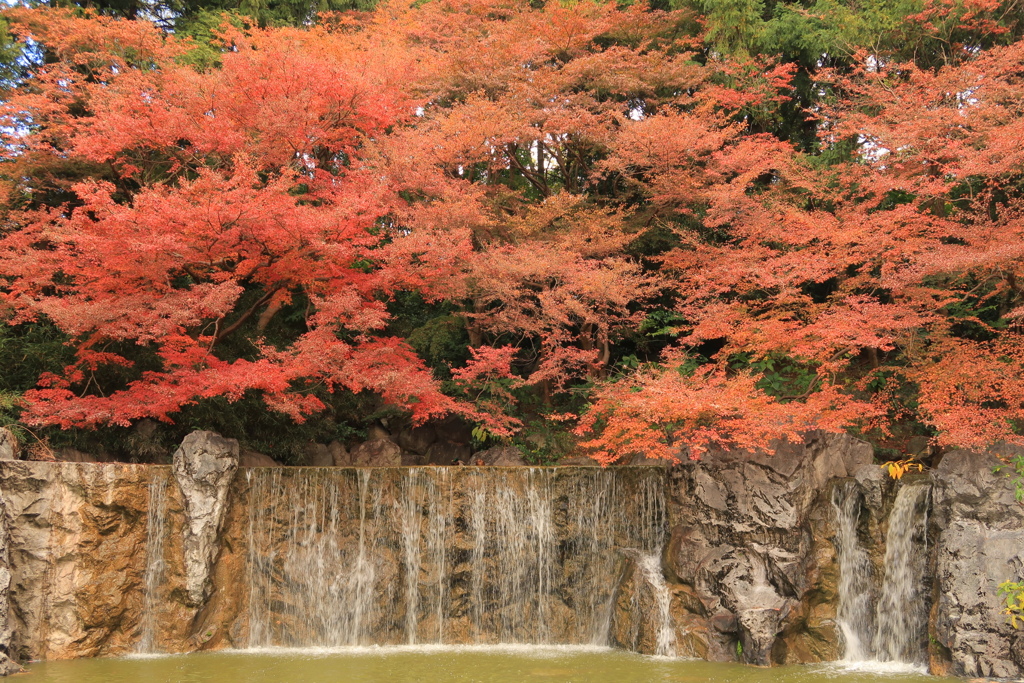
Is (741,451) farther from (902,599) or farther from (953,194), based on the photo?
(953,194)

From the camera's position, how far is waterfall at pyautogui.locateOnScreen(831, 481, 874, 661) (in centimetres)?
905

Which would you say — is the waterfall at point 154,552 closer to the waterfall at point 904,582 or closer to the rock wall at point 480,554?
the rock wall at point 480,554

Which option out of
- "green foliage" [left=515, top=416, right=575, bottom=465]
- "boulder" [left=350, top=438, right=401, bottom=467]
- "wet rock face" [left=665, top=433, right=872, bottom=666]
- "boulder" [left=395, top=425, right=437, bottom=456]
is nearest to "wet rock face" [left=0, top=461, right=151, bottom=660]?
"boulder" [left=350, top=438, right=401, bottom=467]

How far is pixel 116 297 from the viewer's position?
427 inches

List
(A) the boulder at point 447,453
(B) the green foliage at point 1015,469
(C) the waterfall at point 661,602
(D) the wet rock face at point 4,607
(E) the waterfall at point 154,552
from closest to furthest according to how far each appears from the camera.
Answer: (D) the wet rock face at point 4,607
(B) the green foliage at point 1015,469
(C) the waterfall at point 661,602
(E) the waterfall at point 154,552
(A) the boulder at point 447,453

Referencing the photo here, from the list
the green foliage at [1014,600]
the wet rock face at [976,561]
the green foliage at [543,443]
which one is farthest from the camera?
the green foliage at [543,443]

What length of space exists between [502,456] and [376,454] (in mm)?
2260

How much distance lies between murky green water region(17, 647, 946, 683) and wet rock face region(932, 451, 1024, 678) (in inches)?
23.6

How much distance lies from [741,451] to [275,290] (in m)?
7.43

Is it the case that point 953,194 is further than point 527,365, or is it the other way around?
point 527,365

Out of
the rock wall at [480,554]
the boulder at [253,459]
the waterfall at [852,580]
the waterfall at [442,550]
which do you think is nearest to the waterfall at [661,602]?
the rock wall at [480,554]

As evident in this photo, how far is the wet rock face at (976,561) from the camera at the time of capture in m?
7.96

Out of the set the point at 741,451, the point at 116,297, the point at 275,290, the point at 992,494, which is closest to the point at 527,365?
the point at 275,290

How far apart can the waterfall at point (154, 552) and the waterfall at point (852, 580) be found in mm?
8384
